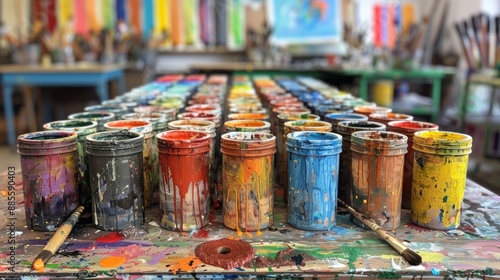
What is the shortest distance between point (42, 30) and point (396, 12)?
4.72m

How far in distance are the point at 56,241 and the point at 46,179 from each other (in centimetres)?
18

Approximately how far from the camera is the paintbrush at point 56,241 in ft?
3.19

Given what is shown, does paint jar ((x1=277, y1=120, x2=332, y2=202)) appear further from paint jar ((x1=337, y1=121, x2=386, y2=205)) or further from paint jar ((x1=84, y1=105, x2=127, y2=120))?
paint jar ((x1=84, y1=105, x2=127, y2=120))

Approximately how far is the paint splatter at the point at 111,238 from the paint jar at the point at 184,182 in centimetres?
12

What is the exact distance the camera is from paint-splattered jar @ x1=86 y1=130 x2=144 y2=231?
1128 millimetres

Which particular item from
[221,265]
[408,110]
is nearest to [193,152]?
[221,265]

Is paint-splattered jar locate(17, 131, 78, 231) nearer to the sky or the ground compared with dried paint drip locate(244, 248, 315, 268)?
nearer to the sky

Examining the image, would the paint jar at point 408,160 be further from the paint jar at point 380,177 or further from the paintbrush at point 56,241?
the paintbrush at point 56,241

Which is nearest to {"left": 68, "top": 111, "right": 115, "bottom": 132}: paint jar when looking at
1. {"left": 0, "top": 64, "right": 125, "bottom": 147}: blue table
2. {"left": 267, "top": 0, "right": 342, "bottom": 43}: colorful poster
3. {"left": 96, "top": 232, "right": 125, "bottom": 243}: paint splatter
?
{"left": 96, "top": 232, "right": 125, "bottom": 243}: paint splatter

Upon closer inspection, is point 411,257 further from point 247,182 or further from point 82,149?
point 82,149

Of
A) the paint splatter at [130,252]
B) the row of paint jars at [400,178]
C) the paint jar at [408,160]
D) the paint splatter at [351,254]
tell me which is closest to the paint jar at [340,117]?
the paint jar at [408,160]

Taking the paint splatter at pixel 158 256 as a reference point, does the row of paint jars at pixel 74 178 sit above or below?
above

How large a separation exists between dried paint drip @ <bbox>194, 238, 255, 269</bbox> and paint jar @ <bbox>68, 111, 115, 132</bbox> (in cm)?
65

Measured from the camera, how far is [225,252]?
1.05m
